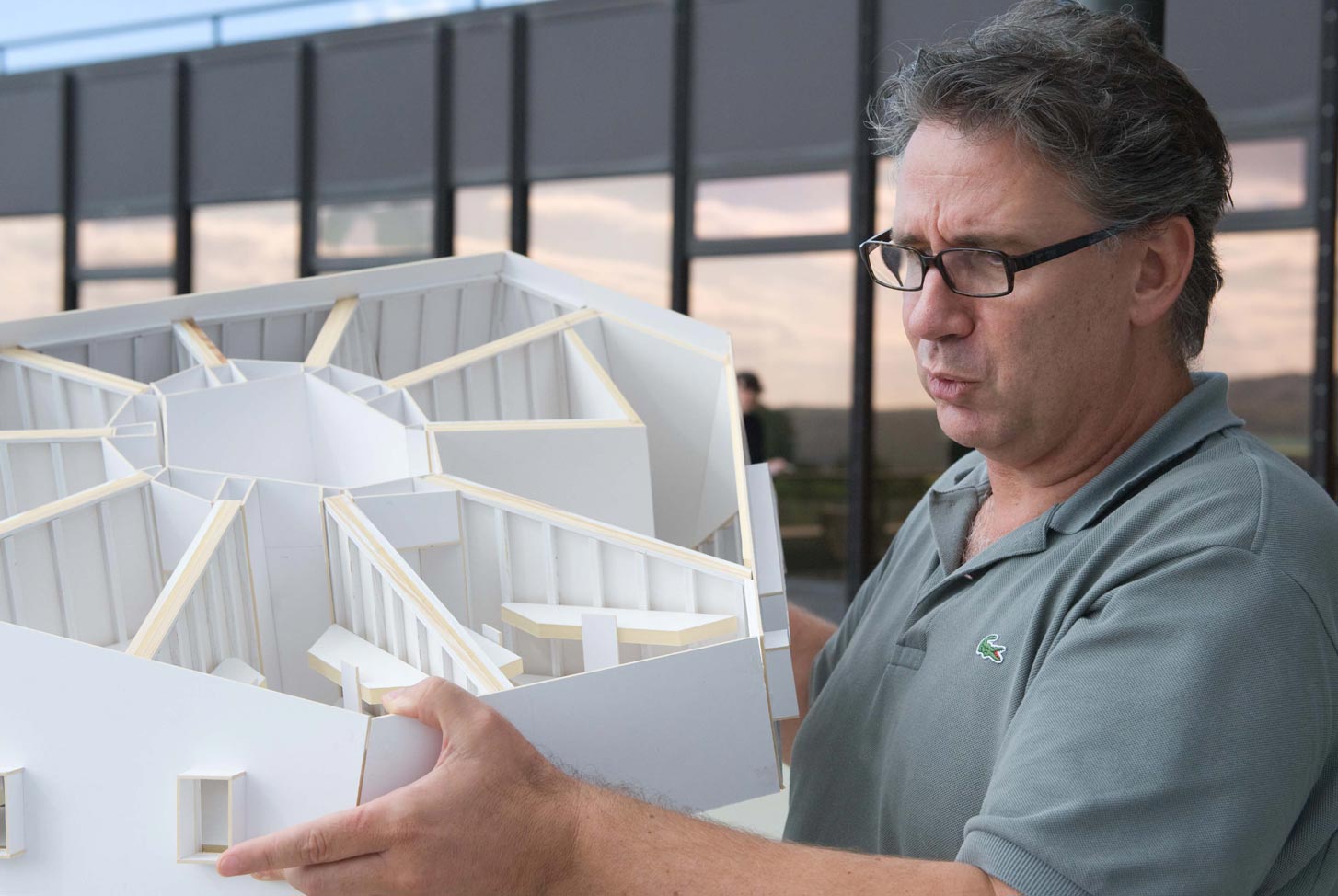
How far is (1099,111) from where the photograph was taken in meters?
1.59

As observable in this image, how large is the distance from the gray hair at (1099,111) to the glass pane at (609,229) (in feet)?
20.2

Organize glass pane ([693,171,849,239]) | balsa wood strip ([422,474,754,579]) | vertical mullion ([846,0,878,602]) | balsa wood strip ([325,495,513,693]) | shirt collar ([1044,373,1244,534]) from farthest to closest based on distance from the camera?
glass pane ([693,171,849,239]), vertical mullion ([846,0,878,602]), balsa wood strip ([422,474,754,579]), shirt collar ([1044,373,1244,534]), balsa wood strip ([325,495,513,693])

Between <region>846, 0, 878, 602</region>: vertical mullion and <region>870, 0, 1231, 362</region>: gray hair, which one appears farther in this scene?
<region>846, 0, 878, 602</region>: vertical mullion

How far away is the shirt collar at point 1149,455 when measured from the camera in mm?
1646

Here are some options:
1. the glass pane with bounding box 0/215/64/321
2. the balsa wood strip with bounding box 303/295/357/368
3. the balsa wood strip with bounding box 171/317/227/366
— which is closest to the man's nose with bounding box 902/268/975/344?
the balsa wood strip with bounding box 303/295/357/368

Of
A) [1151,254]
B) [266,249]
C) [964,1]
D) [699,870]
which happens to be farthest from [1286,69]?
[266,249]

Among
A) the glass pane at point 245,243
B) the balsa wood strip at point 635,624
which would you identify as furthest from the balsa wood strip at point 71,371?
the glass pane at point 245,243

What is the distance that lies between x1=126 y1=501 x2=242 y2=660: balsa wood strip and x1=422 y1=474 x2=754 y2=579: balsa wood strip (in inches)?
13.9

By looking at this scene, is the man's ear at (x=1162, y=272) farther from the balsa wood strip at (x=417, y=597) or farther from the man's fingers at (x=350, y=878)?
the man's fingers at (x=350, y=878)

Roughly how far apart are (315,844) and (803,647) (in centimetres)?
134

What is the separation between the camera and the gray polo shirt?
127 centimetres

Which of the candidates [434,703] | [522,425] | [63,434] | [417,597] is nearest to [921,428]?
[522,425]

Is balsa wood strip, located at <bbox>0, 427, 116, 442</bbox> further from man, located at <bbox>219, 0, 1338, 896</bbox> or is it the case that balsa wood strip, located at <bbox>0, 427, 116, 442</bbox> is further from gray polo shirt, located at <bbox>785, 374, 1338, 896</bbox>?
gray polo shirt, located at <bbox>785, 374, 1338, 896</bbox>

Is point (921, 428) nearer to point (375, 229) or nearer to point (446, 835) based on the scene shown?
point (375, 229)
